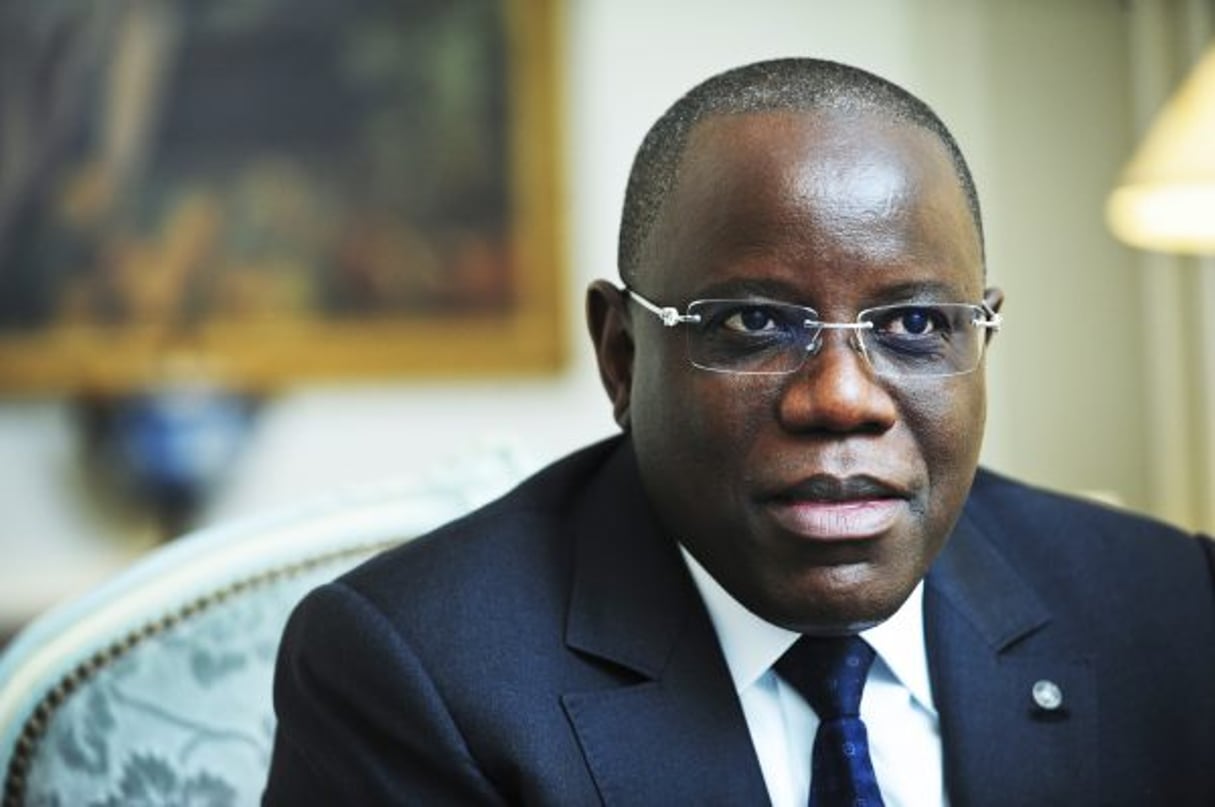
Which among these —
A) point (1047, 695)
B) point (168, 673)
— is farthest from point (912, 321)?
point (168, 673)

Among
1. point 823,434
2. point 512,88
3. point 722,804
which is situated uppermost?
point 512,88

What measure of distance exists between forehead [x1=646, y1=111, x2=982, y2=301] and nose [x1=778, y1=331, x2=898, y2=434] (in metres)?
0.07

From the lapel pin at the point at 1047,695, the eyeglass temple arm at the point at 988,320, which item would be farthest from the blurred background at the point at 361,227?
the eyeglass temple arm at the point at 988,320

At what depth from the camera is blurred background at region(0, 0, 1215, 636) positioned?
4469 mm

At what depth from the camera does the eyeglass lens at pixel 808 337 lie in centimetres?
132

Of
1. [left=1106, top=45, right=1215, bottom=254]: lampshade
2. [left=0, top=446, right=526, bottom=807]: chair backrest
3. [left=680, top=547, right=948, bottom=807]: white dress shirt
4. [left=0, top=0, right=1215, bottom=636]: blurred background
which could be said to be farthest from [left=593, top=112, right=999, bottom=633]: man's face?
[left=0, top=0, right=1215, bottom=636]: blurred background

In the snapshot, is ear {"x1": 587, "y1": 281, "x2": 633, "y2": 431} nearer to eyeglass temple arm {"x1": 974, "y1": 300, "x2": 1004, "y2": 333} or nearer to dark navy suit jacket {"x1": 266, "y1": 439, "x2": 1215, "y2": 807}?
dark navy suit jacket {"x1": 266, "y1": 439, "x2": 1215, "y2": 807}

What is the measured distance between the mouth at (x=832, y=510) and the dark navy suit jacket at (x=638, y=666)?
237 mm

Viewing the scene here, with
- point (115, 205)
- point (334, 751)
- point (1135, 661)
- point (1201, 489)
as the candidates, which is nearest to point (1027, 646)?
point (1135, 661)

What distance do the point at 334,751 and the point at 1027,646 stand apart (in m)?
0.72

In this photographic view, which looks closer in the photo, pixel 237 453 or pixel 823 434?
pixel 823 434

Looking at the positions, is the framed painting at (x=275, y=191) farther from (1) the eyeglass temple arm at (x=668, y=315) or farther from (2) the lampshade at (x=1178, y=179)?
(1) the eyeglass temple arm at (x=668, y=315)

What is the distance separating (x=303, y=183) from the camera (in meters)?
4.65

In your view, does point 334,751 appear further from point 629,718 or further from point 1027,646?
point 1027,646
